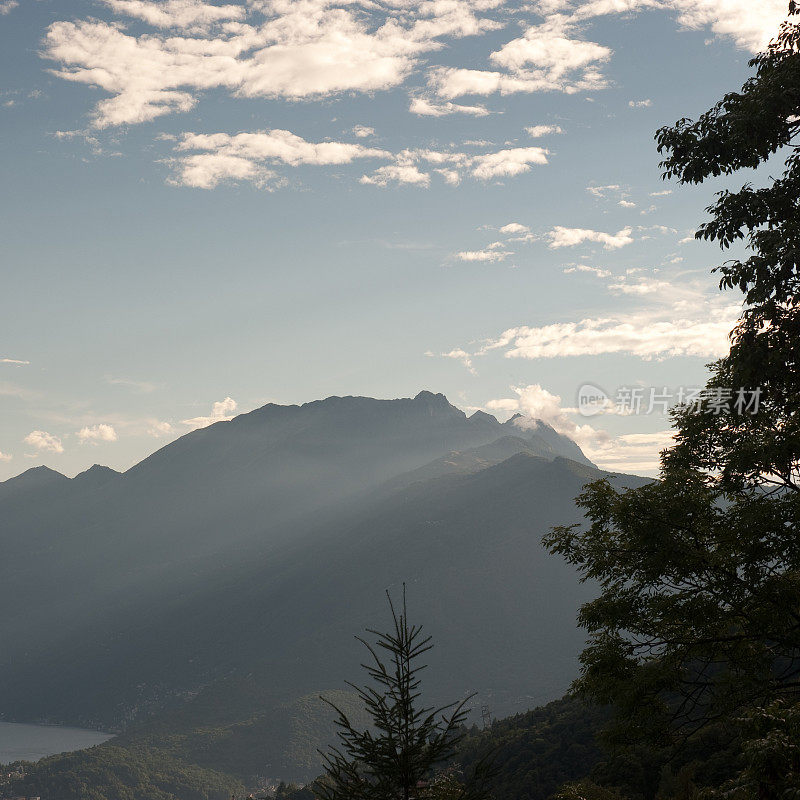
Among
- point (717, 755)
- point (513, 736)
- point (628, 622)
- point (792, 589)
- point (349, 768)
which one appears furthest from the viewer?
point (513, 736)

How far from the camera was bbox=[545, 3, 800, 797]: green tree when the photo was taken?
1061 cm

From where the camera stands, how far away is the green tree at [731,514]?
10609 millimetres

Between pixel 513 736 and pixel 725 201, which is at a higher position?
pixel 725 201

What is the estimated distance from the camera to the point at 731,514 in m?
11.4

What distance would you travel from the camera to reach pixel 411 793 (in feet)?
32.3

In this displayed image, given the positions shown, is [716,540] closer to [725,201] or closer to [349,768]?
[725,201]

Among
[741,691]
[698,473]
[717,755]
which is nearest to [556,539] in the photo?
[698,473]

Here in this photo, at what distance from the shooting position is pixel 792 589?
416 inches

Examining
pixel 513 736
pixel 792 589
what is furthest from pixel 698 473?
pixel 513 736

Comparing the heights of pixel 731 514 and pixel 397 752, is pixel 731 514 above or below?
above

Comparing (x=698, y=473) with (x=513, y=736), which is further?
(x=513, y=736)

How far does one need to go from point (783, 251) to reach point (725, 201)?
6.57 ft

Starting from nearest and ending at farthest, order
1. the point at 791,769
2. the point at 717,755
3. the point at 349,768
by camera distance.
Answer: the point at 791,769
the point at 349,768
the point at 717,755

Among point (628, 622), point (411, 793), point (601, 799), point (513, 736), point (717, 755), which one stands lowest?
point (513, 736)
